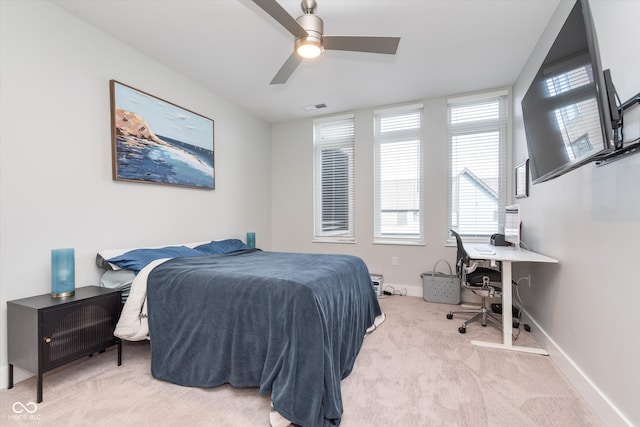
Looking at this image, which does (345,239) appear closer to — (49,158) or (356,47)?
(356,47)

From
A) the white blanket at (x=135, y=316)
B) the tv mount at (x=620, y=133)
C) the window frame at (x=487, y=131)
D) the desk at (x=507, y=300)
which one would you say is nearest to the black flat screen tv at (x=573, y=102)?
the tv mount at (x=620, y=133)

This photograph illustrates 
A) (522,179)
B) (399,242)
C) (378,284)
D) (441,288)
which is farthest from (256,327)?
(522,179)

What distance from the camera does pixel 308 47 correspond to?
1.96 meters

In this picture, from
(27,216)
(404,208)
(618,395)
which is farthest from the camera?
(404,208)

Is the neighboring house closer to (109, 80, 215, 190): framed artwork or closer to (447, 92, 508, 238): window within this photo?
(447, 92, 508, 238): window

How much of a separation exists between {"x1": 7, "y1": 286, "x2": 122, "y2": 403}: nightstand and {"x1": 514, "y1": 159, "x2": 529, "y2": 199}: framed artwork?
385cm

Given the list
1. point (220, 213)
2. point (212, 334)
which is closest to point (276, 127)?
point (220, 213)

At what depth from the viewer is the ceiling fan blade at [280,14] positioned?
1.62 m

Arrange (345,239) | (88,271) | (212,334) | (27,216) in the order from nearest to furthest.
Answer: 1. (212,334)
2. (27,216)
3. (88,271)
4. (345,239)

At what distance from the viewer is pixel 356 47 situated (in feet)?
6.91

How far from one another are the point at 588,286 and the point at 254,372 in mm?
2107

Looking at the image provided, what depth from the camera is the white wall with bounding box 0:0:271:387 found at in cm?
200

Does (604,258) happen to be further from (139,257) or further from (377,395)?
(139,257)

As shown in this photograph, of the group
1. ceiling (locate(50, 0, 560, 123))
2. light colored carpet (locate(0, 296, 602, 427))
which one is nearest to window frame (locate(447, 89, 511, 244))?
ceiling (locate(50, 0, 560, 123))
